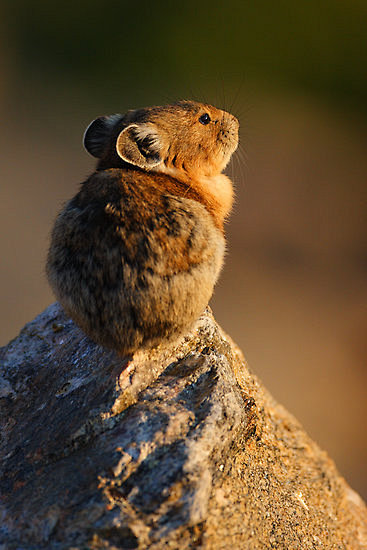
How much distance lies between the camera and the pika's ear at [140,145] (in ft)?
14.4

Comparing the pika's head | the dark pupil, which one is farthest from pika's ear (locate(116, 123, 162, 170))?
the dark pupil

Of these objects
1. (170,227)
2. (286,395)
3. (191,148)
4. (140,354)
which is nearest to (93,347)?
(140,354)

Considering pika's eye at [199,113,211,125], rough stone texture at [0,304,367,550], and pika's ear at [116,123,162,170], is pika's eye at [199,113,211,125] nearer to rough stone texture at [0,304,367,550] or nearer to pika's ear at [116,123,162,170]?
pika's ear at [116,123,162,170]

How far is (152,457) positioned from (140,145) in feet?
8.78

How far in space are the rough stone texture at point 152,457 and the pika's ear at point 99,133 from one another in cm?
191

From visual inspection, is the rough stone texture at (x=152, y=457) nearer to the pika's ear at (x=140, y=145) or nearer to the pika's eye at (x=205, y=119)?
the pika's ear at (x=140, y=145)

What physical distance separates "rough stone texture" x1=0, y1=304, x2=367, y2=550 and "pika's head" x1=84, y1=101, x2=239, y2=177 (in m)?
1.53

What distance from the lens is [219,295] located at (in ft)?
36.0

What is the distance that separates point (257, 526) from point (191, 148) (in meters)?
3.38

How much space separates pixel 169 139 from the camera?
16.3ft

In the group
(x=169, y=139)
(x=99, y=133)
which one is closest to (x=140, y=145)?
(x=169, y=139)

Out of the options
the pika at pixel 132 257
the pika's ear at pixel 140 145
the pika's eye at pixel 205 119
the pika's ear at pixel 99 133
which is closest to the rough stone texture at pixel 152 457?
the pika at pixel 132 257

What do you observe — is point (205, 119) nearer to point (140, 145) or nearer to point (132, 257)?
point (140, 145)

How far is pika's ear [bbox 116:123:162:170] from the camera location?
4.40m
